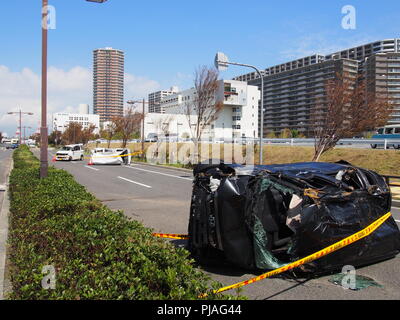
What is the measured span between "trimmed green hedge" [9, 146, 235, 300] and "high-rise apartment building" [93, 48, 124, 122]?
3981 inches

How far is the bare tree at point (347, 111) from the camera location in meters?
15.9

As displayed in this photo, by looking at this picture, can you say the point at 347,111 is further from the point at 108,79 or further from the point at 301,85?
the point at 108,79

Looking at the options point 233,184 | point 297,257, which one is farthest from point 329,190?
point 233,184

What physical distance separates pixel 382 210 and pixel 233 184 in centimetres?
245

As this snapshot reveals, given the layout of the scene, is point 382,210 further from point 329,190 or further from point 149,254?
point 149,254

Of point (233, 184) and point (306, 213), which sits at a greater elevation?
point (233, 184)

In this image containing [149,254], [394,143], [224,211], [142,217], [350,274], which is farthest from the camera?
[394,143]

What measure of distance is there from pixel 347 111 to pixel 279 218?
13.4 m

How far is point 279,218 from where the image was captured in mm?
4664

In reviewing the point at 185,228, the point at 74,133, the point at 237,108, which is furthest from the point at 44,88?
the point at 237,108

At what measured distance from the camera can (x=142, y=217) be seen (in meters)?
8.89

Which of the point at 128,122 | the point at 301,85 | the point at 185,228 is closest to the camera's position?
the point at 185,228

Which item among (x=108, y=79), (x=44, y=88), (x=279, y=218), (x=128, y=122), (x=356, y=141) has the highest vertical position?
(x=108, y=79)

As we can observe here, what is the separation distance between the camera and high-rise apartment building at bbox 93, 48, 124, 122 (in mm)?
106250
